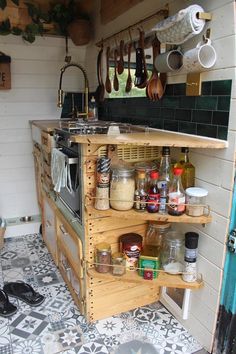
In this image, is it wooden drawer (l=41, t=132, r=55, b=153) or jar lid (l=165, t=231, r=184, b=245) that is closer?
jar lid (l=165, t=231, r=184, b=245)

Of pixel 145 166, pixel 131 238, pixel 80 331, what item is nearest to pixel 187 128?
pixel 145 166

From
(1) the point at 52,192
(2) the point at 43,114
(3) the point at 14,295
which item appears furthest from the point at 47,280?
(2) the point at 43,114

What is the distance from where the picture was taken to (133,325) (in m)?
1.60

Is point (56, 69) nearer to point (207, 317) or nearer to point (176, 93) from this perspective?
point (176, 93)

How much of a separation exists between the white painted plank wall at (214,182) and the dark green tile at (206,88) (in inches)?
0.7

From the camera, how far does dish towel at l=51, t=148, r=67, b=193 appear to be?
1526 millimetres

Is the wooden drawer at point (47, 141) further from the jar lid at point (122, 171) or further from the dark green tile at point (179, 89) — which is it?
the dark green tile at point (179, 89)

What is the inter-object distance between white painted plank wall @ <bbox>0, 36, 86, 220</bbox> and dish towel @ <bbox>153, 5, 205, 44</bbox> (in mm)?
1433

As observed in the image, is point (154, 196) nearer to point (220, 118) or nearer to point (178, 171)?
point (178, 171)

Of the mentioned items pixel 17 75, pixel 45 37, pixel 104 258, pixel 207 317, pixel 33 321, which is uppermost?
pixel 45 37

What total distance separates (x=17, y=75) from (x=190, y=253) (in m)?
1.99

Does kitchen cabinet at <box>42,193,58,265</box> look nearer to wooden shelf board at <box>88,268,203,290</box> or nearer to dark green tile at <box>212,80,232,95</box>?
wooden shelf board at <box>88,268,203,290</box>

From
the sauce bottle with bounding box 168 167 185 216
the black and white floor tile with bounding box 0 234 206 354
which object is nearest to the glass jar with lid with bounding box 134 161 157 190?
the sauce bottle with bounding box 168 167 185 216

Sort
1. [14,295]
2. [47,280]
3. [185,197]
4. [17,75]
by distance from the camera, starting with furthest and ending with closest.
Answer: [17,75] < [47,280] < [14,295] < [185,197]
